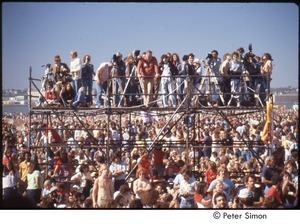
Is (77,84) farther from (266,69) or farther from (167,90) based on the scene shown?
(266,69)

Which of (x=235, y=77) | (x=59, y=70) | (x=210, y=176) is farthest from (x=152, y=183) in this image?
(x=59, y=70)

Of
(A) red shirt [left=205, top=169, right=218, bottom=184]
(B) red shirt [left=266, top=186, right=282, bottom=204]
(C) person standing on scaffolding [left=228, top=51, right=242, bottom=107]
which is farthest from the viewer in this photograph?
(C) person standing on scaffolding [left=228, top=51, right=242, bottom=107]

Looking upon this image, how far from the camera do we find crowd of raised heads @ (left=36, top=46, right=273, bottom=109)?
67.6ft

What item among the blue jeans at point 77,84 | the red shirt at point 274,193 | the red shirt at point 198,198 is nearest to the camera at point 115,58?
the blue jeans at point 77,84

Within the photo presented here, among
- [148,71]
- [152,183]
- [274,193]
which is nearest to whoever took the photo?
[274,193]

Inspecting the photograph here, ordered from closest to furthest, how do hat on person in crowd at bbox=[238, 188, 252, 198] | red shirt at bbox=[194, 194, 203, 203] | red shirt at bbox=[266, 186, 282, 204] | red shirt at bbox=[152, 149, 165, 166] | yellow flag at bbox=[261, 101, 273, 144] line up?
red shirt at bbox=[266, 186, 282, 204], hat on person in crowd at bbox=[238, 188, 252, 198], red shirt at bbox=[194, 194, 203, 203], yellow flag at bbox=[261, 101, 273, 144], red shirt at bbox=[152, 149, 165, 166]

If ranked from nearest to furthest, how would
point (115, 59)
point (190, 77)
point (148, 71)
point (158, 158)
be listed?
1. point (190, 77)
2. point (148, 71)
3. point (115, 59)
4. point (158, 158)

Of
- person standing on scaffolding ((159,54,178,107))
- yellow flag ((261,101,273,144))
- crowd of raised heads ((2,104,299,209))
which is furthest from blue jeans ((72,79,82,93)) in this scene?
yellow flag ((261,101,273,144))

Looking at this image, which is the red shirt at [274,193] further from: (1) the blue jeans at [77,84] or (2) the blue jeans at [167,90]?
(1) the blue jeans at [77,84]

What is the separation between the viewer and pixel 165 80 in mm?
20859

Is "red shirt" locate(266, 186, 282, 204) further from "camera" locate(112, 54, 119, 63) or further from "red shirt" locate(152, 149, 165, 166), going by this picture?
"camera" locate(112, 54, 119, 63)
